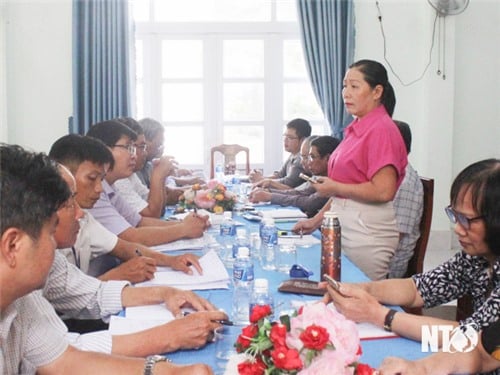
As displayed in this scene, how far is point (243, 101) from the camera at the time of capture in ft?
18.0

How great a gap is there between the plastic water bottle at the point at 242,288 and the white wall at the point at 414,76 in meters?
3.77

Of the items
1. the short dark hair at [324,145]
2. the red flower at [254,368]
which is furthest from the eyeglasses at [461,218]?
the short dark hair at [324,145]

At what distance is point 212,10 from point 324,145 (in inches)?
90.5

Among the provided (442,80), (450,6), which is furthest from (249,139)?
(450,6)

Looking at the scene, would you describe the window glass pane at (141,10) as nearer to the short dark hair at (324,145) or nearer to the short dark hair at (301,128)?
the short dark hair at (301,128)

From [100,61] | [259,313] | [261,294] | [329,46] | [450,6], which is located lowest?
[261,294]

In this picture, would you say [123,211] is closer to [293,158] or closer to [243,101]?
[293,158]

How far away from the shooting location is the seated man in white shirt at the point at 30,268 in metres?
0.96

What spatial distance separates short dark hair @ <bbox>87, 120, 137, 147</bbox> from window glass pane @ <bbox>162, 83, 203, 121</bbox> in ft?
9.11

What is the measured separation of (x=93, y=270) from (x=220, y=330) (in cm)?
103

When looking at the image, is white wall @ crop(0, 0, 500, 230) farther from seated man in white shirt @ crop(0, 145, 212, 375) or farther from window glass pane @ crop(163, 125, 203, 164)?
seated man in white shirt @ crop(0, 145, 212, 375)

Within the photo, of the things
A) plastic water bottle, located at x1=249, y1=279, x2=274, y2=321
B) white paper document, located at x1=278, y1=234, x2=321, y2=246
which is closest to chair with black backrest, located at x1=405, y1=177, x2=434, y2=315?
white paper document, located at x1=278, y1=234, x2=321, y2=246

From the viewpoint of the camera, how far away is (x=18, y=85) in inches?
203

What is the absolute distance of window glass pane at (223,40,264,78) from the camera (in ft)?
17.7
